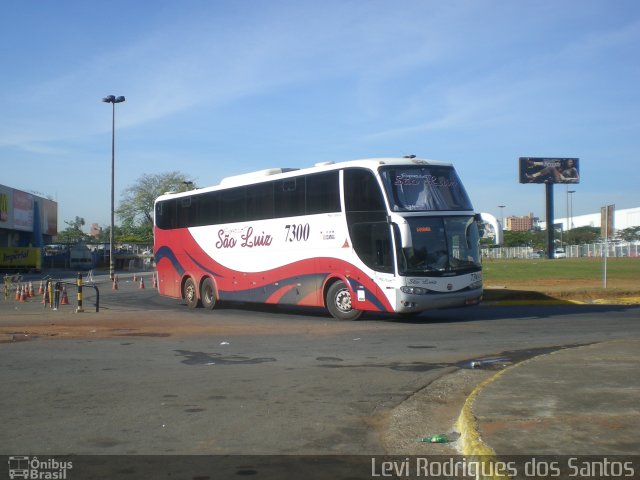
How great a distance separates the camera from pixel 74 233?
13812cm

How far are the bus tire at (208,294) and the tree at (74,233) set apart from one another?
116288mm

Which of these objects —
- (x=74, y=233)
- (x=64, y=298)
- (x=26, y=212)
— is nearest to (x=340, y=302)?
(x=64, y=298)

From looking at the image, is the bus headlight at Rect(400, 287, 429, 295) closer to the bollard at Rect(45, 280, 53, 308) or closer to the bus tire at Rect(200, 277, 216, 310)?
the bus tire at Rect(200, 277, 216, 310)

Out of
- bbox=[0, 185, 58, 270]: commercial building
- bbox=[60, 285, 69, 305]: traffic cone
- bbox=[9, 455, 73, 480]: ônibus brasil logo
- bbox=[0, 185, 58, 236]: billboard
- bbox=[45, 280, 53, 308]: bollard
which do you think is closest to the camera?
bbox=[9, 455, 73, 480]: ônibus brasil logo

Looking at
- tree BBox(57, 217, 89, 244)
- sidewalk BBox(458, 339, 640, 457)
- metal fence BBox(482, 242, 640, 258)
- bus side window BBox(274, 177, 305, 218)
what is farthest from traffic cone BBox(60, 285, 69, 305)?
tree BBox(57, 217, 89, 244)

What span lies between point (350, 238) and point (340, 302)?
1.88m

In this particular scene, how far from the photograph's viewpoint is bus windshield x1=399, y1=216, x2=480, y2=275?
656 inches

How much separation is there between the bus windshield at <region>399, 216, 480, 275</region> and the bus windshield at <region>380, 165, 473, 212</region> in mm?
365

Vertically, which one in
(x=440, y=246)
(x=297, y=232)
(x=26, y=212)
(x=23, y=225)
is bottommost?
(x=440, y=246)

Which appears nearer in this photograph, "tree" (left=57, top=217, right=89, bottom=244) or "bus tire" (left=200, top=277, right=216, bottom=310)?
"bus tire" (left=200, top=277, right=216, bottom=310)

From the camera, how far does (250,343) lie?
1374 centimetres

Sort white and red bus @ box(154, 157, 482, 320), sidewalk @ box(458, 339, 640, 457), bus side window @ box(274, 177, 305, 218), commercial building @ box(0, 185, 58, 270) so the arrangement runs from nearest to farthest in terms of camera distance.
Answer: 1. sidewalk @ box(458, 339, 640, 457)
2. white and red bus @ box(154, 157, 482, 320)
3. bus side window @ box(274, 177, 305, 218)
4. commercial building @ box(0, 185, 58, 270)

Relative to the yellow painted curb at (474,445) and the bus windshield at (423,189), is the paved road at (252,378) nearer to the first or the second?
the yellow painted curb at (474,445)

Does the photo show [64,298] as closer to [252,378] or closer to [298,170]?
[298,170]
